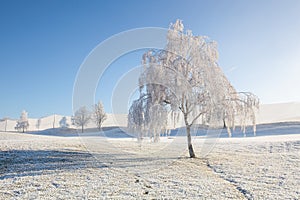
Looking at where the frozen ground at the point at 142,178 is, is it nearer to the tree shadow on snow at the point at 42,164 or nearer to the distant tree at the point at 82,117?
the tree shadow on snow at the point at 42,164

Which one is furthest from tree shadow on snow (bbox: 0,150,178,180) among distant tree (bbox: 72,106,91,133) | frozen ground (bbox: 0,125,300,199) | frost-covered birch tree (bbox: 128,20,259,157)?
distant tree (bbox: 72,106,91,133)

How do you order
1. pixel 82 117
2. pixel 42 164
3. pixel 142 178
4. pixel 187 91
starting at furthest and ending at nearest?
1. pixel 82 117
2. pixel 187 91
3. pixel 42 164
4. pixel 142 178

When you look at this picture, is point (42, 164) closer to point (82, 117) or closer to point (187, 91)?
point (187, 91)

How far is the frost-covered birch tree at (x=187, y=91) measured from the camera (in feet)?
38.1

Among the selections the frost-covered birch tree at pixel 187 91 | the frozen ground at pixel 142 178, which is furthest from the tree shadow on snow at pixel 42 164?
the frost-covered birch tree at pixel 187 91

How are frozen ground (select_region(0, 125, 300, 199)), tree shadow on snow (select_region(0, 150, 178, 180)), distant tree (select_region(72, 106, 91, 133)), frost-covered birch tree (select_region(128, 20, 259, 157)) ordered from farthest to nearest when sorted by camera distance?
distant tree (select_region(72, 106, 91, 133)), frost-covered birch tree (select_region(128, 20, 259, 157)), tree shadow on snow (select_region(0, 150, 178, 180)), frozen ground (select_region(0, 125, 300, 199))

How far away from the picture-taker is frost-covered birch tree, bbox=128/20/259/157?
11609 mm

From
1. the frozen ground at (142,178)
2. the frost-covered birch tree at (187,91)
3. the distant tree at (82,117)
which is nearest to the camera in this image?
the frozen ground at (142,178)

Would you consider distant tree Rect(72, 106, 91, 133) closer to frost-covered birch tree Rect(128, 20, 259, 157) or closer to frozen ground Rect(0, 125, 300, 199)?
frozen ground Rect(0, 125, 300, 199)

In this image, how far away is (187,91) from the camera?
11.7 metres

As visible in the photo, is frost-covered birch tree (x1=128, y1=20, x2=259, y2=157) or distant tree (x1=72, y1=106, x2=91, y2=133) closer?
frost-covered birch tree (x1=128, y1=20, x2=259, y2=157)

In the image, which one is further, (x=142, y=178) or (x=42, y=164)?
(x=42, y=164)

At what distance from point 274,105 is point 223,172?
135m

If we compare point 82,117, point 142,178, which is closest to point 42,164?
point 142,178
